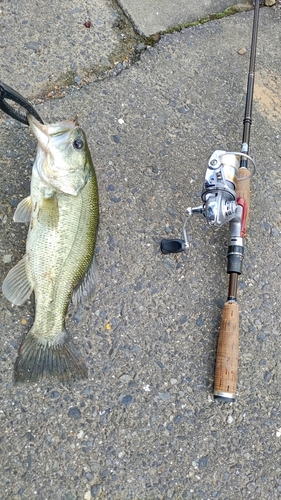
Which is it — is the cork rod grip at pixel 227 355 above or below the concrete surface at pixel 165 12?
below

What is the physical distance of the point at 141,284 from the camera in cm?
293

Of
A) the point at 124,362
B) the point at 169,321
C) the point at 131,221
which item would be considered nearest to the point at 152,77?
the point at 131,221

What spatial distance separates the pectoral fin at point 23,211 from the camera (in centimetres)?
269

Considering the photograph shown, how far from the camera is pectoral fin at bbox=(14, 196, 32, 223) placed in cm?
269

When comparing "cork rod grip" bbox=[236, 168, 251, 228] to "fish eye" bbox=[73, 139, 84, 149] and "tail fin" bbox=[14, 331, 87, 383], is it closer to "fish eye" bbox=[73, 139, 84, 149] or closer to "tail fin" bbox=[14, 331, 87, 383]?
"fish eye" bbox=[73, 139, 84, 149]

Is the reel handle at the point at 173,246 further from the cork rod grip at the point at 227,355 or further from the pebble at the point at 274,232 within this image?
the pebble at the point at 274,232

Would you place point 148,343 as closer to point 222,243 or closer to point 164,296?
point 164,296

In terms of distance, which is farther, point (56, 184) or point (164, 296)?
point (164, 296)

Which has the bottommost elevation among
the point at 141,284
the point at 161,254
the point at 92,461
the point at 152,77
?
the point at 92,461

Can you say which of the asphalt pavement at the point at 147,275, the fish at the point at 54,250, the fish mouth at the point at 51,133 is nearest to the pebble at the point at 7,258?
the asphalt pavement at the point at 147,275

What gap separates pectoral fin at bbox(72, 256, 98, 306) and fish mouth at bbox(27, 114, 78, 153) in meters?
0.69

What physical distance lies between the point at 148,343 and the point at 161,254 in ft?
1.85

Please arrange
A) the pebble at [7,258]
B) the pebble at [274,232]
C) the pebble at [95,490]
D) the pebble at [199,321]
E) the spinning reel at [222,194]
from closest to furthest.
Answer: the pebble at [95,490]
the spinning reel at [222,194]
the pebble at [7,258]
the pebble at [199,321]
the pebble at [274,232]

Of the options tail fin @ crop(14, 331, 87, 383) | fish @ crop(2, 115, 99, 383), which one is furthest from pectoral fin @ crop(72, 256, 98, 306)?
tail fin @ crop(14, 331, 87, 383)
